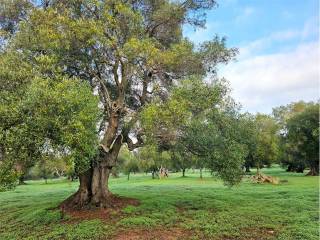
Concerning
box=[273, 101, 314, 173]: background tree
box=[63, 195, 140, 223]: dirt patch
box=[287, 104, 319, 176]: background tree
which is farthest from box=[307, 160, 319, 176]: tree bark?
box=[63, 195, 140, 223]: dirt patch

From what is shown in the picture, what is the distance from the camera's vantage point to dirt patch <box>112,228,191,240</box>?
50.1 feet

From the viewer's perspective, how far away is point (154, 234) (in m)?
15.7

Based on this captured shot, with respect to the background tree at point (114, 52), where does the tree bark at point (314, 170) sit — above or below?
below

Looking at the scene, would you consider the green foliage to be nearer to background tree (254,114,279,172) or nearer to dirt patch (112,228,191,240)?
dirt patch (112,228,191,240)

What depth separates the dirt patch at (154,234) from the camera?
50.1 feet

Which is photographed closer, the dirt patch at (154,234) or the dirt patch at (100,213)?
the dirt patch at (154,234)

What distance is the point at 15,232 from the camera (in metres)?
17.6

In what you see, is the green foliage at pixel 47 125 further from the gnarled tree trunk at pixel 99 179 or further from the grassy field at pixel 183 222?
the gnarled tree trunk at pixel 99 179

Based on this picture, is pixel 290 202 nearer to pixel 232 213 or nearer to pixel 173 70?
pixel 232 213

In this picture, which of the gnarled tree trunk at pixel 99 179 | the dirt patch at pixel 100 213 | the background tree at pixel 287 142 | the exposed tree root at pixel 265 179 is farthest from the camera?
the background tree at pixel 287 142

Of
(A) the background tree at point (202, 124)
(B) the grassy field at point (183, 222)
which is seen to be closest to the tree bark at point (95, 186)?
Result: (B) the grassy field at point (183, 222)

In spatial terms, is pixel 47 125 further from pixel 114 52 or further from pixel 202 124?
pixel 202 124

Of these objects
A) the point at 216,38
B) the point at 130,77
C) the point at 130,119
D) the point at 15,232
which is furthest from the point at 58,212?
the point at 216,38

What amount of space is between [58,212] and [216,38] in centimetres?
1245
